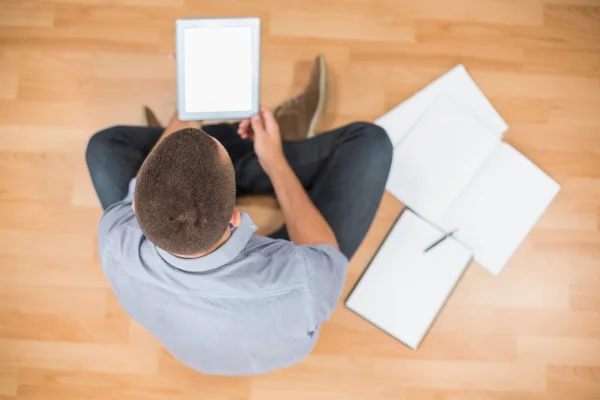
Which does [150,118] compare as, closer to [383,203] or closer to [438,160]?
[383,203]

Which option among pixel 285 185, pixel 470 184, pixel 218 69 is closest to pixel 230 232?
pixel 285 185

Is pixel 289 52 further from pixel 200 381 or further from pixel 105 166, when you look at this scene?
pixel 200 381

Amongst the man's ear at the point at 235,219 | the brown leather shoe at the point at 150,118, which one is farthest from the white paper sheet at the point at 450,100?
the man's ear at the point at 235,219

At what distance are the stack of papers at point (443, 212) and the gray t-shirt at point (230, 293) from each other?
458mm

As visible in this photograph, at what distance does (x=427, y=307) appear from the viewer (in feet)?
4.25

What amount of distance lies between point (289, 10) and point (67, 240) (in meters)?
0.81

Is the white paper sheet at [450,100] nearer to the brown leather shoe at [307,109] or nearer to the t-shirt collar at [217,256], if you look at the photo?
the brown leather shoe at [307,109]

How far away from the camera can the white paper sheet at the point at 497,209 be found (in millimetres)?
1314

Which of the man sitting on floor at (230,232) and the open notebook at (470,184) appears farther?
the open notebook at (470,184)

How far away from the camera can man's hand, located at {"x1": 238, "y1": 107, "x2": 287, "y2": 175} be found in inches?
43.0

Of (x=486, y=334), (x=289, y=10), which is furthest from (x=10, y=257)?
(x=486, y=334)

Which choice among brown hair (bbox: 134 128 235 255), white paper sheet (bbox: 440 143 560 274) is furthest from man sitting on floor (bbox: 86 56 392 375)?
white paper sheet (bbox: 440 143 560 274)

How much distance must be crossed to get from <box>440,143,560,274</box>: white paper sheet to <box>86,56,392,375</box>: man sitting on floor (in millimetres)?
305

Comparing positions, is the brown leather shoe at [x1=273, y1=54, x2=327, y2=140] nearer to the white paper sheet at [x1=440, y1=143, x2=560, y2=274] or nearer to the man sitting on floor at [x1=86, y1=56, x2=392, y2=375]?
the man sitting on floor at [x1=86, y1=56, x2=392, y2=375]
